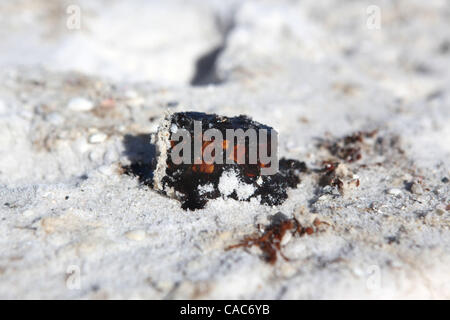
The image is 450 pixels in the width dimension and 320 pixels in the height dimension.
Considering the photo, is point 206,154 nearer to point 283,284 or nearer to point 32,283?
point 283,284

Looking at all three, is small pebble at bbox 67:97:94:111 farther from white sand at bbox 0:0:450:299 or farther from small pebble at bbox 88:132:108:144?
small pebble at bbox 88:132:108:144

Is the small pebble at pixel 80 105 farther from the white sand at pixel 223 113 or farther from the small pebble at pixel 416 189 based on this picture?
the small pebble at pixel 416 189

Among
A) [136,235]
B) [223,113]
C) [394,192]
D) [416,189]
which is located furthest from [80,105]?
[416,189]

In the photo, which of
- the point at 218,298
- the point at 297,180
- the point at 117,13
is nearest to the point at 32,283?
the point at 218,298

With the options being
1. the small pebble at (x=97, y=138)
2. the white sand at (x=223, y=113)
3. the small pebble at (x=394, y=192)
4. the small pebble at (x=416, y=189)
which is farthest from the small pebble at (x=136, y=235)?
the small pebble at (x=416, y=189)

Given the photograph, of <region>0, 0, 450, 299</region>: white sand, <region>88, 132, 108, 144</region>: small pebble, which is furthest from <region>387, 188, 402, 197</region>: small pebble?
<region>88, 132, 108, 144</region>: small pebble

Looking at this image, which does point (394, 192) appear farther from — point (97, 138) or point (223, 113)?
point (97, 138)

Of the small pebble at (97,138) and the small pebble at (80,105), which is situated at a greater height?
the small pebble at (80,105)
